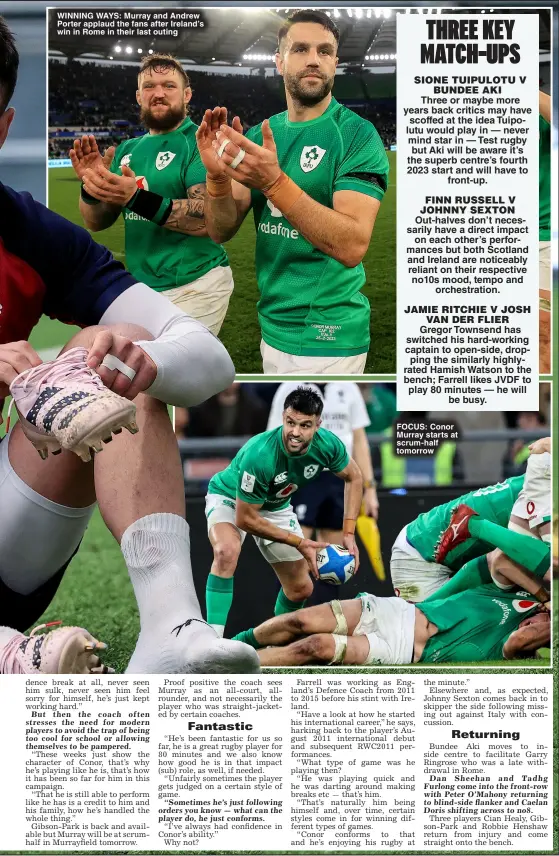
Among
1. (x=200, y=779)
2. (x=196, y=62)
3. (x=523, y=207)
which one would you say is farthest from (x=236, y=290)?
(x=200, y=779)

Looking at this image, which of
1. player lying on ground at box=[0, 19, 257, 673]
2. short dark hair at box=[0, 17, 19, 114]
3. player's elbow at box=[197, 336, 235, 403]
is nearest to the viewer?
player lying on ground at box=[0, 19, 257, 673]

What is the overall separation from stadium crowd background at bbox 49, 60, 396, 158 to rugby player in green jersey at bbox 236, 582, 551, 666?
149cm

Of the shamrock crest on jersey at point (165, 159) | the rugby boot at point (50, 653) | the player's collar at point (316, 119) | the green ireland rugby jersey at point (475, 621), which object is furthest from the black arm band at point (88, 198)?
the green ireland rugby jersey at point (475, 621)

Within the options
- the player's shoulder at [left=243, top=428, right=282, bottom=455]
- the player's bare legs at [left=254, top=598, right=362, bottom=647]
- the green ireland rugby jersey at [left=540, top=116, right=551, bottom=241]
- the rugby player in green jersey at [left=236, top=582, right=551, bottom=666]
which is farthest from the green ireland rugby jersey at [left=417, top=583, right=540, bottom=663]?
the green ireland rugby jersey at [left=540, top=116, right=551, bottom=241]

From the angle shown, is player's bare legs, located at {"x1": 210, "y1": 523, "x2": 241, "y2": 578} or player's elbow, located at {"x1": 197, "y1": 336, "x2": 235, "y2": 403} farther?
player's bare legs, located at {"x1": 210, "y1": 523, "x2": 241, "y2": 578}

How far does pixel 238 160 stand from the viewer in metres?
3.25

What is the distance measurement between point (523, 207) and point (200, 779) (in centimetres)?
208

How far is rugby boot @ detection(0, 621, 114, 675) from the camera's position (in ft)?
9.15

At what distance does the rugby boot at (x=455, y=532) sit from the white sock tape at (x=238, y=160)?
131 centimetres

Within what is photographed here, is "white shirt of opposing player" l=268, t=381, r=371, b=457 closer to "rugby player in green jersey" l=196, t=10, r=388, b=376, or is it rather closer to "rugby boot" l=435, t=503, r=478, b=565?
"rugby player in green jersey" l=196, t=10, r=388, b=376

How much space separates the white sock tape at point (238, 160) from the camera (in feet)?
10.6

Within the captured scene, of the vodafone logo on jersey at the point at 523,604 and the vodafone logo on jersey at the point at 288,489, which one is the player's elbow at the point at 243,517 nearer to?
the vodafone logo on jersey at the point at 288,489

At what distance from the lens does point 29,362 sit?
2.55 metres

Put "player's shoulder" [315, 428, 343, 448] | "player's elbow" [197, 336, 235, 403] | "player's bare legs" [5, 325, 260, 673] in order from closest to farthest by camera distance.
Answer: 1. "player's bare legs" [5, 325, 260, 673]
2. "player's elbow" [197, 336, 235, 403]
3. "player's shoulder" [315, 428, 343, 448]
